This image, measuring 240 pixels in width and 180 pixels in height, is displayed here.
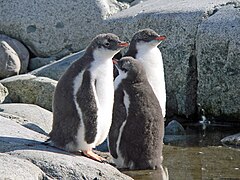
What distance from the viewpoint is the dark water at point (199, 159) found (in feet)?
27.8

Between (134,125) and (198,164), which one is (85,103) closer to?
(134,125)

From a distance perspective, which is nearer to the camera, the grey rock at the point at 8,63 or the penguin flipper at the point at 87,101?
the penguin flipper at the point at 87,101

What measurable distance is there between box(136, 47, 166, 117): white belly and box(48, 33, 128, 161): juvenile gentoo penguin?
173 cm

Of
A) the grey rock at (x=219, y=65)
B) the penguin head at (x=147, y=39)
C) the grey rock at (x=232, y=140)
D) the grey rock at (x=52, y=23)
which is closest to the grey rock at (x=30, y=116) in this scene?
the penguin head at (x=147, y=39)

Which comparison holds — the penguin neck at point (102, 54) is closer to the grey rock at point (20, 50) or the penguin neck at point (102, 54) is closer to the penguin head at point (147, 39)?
the penguin head at point (147, 39)

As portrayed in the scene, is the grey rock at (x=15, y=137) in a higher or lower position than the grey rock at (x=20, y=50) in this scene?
higher

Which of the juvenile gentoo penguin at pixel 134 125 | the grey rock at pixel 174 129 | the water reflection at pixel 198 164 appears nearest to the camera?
the water reflection at pixel 198 164

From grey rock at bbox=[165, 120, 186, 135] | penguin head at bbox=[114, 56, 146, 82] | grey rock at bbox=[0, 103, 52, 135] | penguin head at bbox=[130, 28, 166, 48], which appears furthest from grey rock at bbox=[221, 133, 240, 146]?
grey rock at bbox=[0, 103, 52, 135]

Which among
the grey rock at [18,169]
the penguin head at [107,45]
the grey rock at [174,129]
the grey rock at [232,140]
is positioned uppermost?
the penguin head at [107,45]

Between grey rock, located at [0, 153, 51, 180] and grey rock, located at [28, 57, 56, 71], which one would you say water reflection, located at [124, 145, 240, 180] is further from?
grey rock, located at [28, 57, 56, 71]

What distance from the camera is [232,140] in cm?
1011

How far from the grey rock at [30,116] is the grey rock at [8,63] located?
361 centimetres

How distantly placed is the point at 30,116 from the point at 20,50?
15.2 ft

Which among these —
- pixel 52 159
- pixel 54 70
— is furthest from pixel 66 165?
pixel 54 70
